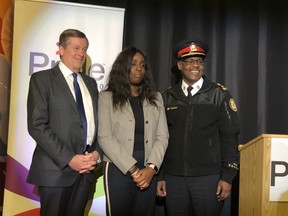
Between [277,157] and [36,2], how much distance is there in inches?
84.4

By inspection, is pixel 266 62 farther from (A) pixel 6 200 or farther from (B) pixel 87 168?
(A) pixel 6 200

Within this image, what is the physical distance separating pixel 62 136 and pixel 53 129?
0.07 meters

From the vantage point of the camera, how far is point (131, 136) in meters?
2.45

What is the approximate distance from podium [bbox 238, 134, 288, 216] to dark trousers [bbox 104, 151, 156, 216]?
0.66 meters

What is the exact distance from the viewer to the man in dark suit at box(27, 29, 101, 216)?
227 centimetres

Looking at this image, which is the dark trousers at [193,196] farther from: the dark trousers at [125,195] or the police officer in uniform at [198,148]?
the dark trousers at [125,195]

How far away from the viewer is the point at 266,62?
3.77 m

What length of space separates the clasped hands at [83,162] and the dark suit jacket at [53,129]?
3 cm

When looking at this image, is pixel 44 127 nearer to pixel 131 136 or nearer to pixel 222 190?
pixel 131 136

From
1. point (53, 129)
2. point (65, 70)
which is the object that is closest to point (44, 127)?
point (53, 129)

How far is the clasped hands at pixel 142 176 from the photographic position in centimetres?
238

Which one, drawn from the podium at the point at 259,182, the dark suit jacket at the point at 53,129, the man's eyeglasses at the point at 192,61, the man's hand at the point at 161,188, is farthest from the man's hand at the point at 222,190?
the dark suit jacket at the point at 53,129

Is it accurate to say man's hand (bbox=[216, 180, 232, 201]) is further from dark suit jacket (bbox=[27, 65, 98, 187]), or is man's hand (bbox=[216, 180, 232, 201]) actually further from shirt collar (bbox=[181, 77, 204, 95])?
dark suit jacket (bbox=[27, 65, 98, 187])

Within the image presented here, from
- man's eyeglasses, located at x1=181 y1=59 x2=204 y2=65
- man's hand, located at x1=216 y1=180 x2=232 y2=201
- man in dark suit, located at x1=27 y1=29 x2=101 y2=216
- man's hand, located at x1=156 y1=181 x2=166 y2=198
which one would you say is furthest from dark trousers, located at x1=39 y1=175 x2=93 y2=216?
man's eyeglasses, located at x1=181 y1=59 x2=204 y2=65
